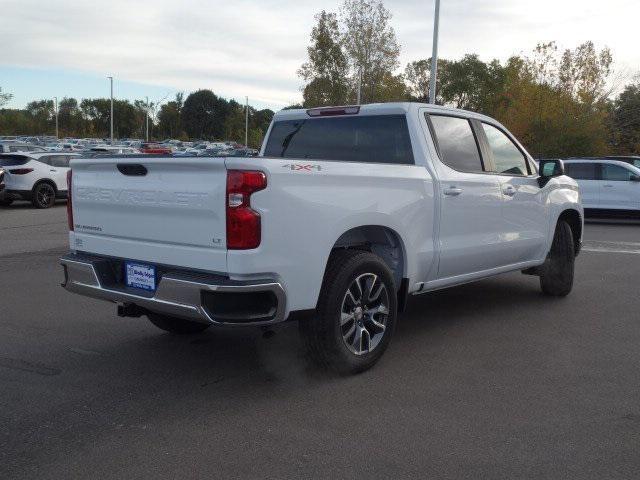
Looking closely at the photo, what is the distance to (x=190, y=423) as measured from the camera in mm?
3943

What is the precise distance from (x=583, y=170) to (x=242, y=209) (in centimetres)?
1594

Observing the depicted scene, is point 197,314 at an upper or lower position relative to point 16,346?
upper

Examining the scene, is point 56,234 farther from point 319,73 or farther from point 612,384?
point 319,73

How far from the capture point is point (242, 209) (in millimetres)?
3953

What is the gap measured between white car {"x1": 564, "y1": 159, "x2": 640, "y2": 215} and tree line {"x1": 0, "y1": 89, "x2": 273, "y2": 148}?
77.7m

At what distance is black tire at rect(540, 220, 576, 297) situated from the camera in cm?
750

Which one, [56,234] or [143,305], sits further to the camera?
[56,234]

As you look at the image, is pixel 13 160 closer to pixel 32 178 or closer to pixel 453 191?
pixel 32 178

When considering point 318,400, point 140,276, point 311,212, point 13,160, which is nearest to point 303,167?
point 311,212

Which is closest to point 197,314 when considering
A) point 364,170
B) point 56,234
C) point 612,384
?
point 364,170

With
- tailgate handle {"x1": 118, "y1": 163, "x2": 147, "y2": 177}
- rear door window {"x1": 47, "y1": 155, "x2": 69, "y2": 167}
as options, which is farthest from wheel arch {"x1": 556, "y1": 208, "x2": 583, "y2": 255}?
rear door window {"x1": 47, "y1": 155, "x2": 69, "y2": 167}

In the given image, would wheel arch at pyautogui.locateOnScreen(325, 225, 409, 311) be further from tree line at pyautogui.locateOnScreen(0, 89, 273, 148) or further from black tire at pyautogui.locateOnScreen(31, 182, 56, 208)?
tree line at pyautogui.locateOnScreen(0, 89, 273, 148)

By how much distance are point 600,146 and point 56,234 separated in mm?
28034

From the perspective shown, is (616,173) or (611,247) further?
(616,173)
